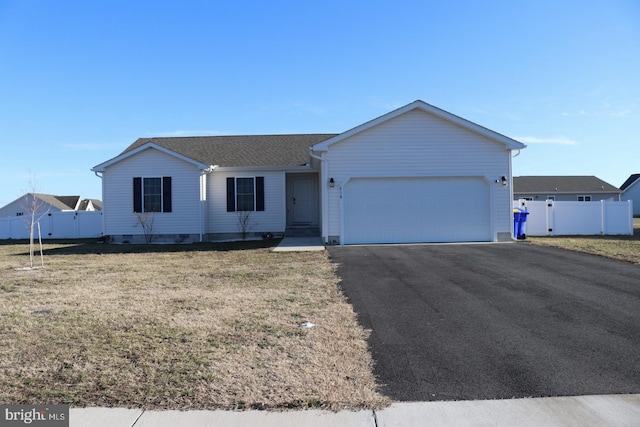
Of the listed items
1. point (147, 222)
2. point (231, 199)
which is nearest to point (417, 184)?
point (231, 199)

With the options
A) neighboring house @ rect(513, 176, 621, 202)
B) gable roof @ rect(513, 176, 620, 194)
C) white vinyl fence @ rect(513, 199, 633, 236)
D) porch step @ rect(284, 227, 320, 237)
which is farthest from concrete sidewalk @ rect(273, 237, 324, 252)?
gable roof @ rect(513, 176, 620, 194)

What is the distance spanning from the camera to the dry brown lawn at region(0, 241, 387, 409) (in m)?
3.38

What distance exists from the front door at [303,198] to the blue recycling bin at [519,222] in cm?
812

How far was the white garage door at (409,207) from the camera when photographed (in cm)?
1429

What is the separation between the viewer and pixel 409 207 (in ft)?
46.9

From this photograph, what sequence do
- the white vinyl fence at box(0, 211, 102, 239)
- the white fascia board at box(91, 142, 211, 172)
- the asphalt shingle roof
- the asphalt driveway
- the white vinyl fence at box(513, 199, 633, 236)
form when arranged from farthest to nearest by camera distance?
the white vinyl fence at box(0, 211, 102, 239) < the asphalt shingle roof < the white vinyl fence at box(513, 199, 633, 236) < the white fascia board at box(91, 142, 211, 172) < the asphalt driveway

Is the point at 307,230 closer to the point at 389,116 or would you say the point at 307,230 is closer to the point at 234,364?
the point at 389,116

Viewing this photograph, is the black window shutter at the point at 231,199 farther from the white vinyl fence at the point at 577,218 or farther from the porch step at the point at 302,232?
the white vinyl fence at the point at 577,218

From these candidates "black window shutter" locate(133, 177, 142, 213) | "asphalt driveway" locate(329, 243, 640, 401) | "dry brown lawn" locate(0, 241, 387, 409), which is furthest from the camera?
"black window shutter" locate(133, 177, 142, 213)

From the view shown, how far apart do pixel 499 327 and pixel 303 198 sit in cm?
1454

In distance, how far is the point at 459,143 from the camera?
14.3m

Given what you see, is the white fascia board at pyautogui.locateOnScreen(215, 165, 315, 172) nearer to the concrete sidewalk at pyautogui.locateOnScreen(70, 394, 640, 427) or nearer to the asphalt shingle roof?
the asphalt shingle roof

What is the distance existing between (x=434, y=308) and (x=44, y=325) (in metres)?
5.05

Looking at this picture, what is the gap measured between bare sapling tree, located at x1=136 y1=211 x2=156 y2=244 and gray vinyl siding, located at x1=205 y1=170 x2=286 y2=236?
220cm
